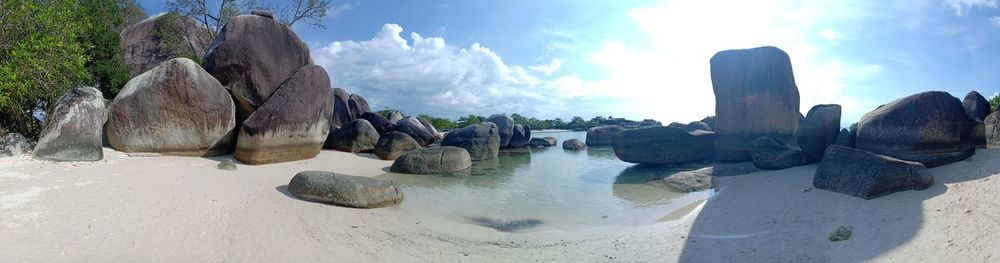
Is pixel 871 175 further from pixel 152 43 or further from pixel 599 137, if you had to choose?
pixel 152 43

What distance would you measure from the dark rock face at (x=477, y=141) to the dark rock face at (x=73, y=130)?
14.7m

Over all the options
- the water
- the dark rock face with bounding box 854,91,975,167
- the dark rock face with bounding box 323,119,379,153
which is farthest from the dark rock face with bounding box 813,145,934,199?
the dark rock face with bounding box 323,119,379,153

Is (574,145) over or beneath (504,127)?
beneath

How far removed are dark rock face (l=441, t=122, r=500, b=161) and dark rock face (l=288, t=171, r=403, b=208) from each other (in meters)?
13.2

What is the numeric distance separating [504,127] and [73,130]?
24519mm

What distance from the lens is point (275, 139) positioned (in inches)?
578

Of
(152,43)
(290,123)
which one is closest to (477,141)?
(290,123)

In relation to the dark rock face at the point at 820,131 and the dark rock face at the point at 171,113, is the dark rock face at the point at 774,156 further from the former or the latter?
the dark rock face at the point at 171,113

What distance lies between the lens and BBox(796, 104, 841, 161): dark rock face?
12750mm

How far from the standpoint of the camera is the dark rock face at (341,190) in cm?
954

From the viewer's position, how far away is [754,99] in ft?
52.2

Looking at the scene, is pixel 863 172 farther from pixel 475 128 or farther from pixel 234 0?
pixel 234 0

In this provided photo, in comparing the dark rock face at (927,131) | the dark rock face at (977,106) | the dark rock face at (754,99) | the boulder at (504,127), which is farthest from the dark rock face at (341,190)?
the boulder at (504,127)

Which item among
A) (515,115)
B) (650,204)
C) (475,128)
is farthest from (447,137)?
(515,115)
